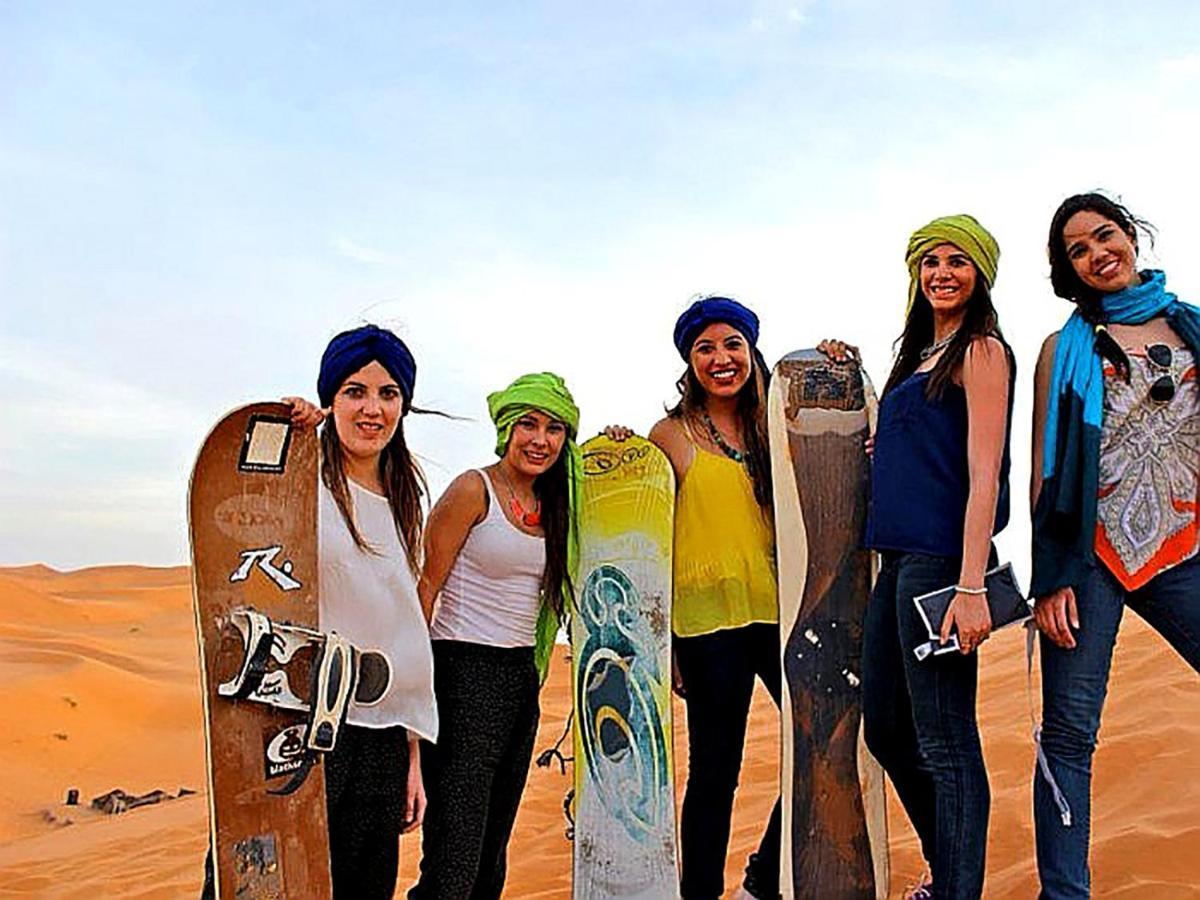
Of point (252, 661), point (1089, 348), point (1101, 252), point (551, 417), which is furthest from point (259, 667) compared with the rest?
point (1101, 252)

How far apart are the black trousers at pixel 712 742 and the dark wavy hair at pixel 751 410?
1.58 feet

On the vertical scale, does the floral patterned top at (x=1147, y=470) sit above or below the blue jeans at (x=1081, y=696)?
above

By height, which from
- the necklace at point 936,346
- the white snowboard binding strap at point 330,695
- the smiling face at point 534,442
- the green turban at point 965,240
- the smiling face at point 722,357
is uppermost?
the green turban at point 965,240

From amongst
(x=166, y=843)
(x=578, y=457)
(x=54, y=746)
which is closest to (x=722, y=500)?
(x=578, y=457)

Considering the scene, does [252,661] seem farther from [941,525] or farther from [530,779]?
[530,779]

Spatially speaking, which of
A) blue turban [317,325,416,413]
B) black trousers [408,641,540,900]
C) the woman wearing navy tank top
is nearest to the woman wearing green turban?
black trousers [408,641,540,900]

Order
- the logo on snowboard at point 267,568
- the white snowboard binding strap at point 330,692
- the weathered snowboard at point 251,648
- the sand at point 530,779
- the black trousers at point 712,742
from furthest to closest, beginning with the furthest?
the sand at point 530,779
the black trousers at point 712,742
the logo on snowboard at point 267,568
the weathered snowboard at point 251,648
the white snowboard binding strap at point 330,692

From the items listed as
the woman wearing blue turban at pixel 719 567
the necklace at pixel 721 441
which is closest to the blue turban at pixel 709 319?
the woman wearing blue turban at pixel 719 567

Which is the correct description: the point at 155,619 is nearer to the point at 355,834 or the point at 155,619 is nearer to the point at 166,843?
the point at 166,843

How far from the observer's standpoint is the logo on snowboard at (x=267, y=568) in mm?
2812

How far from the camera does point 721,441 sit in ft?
12.2

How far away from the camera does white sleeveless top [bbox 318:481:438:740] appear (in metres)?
2.75

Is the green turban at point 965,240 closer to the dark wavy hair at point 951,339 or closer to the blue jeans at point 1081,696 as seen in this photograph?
the dark wavy hair at point 951,339

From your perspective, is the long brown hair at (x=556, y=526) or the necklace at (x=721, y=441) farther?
the necklace at (x=721, y=441)
